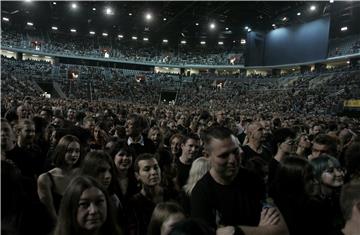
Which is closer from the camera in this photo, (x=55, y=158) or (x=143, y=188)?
(x=143, y=188)

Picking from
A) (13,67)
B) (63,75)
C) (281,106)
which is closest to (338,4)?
(281,106)

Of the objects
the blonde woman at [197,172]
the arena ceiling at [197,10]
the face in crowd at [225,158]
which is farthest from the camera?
the arena ceiling at [197,10]

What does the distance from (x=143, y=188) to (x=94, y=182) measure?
3.72ft

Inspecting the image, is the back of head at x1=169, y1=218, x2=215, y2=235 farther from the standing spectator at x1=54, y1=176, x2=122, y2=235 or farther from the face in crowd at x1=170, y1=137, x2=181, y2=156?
the face in crowd at x1=170, y1=137, x2=181, y2=156

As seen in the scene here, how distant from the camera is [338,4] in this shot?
38219 millimetres

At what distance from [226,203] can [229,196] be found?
0.05 meters

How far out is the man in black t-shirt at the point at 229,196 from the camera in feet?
7.86

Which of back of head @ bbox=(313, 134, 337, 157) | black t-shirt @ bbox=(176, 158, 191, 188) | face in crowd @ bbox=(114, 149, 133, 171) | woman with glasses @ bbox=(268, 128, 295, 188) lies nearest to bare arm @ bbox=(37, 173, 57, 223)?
face in crowd @ bbox=(114, 149, 133, 171)

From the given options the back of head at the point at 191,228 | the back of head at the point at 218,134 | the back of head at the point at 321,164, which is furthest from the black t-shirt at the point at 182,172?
the back of head at the point at 191,228

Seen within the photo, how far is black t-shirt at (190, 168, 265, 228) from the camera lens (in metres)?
2.45

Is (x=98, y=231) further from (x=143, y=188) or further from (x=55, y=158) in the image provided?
(x=55, y=158)

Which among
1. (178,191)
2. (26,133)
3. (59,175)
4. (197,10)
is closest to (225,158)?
(178,191)

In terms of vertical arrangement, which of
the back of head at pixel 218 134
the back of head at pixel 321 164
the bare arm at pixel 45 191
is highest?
the back of head at pixel 218 134

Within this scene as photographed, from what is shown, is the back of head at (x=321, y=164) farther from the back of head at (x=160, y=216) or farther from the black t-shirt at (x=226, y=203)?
the back of head at (x=160, y=216)
